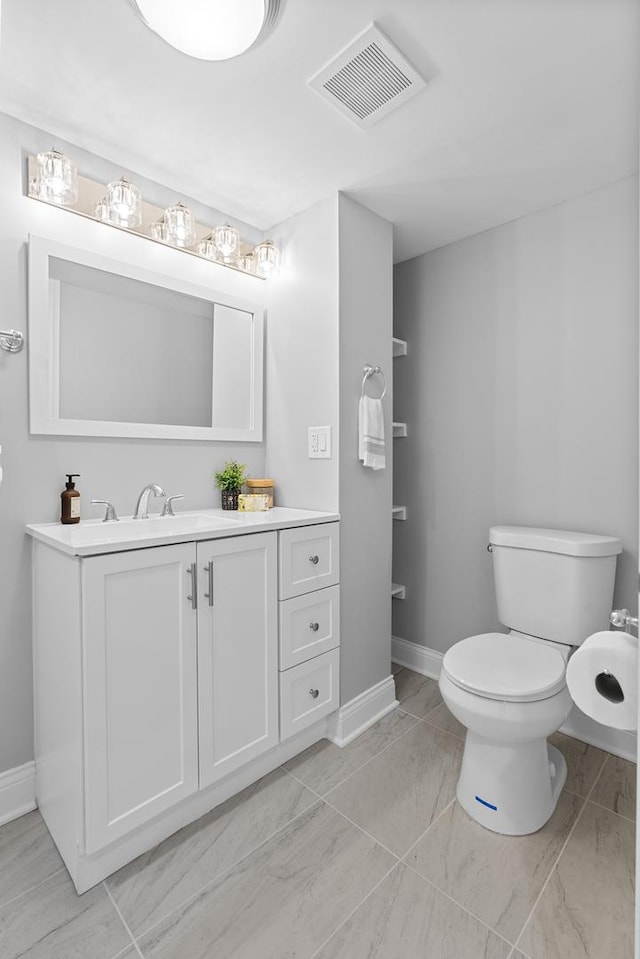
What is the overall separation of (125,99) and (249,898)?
2332 millimetres

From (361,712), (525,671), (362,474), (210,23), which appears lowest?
(361,712)

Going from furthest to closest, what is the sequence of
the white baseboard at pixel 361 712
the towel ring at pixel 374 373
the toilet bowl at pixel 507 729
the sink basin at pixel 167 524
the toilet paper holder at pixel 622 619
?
the towel ring at pixel 374 373
the white baseboard at pixel 361 712
the sink basin at pixel 167 524
the toilet bowl at pixel 507 729
the toilet paper holder at pixel 622 619

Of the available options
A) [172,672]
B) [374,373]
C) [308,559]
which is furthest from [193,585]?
[374,373]

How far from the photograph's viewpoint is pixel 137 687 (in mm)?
1363

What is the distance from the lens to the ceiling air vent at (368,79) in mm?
1285

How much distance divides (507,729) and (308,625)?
77cm

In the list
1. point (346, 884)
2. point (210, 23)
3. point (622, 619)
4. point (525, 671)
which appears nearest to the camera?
point (622, 619)

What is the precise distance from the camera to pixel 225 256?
2109 millimetres

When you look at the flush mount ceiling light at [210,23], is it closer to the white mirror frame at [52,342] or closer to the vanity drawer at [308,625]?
the white mirror frame at [52,342]

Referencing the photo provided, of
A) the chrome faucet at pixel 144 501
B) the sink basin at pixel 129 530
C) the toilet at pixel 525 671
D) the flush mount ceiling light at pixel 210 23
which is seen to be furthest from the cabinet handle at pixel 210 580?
the flush mount ceiling light at pixel 210 23

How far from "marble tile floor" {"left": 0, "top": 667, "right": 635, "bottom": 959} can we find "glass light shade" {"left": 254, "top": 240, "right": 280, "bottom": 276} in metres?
2.11

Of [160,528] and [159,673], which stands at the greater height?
[160,528]

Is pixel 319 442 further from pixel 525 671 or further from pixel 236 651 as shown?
pixel 525 671

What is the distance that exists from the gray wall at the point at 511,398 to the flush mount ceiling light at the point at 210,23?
1447 millimetres
